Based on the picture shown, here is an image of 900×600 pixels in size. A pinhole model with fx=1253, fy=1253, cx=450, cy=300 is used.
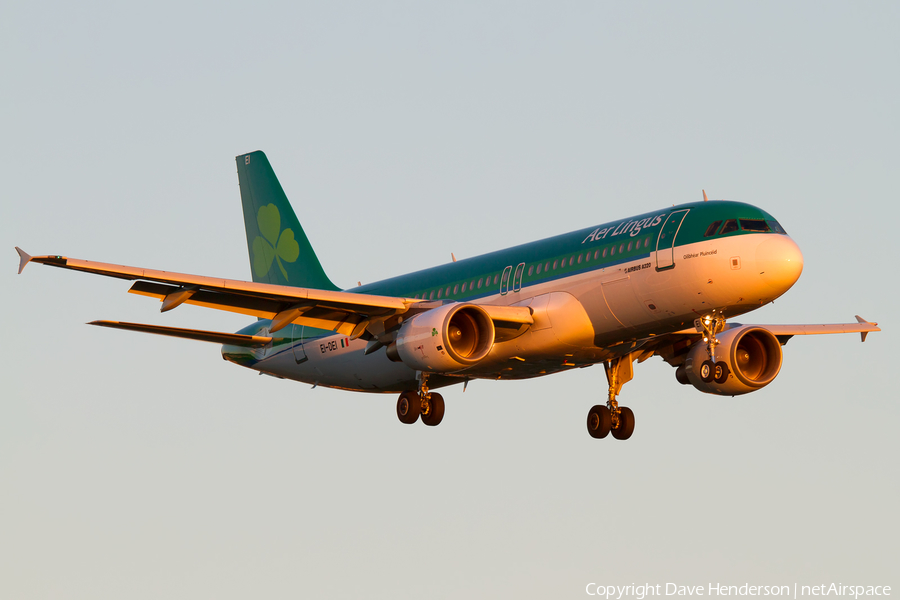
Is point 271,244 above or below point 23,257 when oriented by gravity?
above

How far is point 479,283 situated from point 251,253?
48.8 ft

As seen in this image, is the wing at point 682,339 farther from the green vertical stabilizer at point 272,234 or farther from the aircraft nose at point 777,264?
the green vertical stabilizer at point 272,234

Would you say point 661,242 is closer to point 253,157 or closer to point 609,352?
point 609,352

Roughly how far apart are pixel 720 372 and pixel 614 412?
5.05 meters

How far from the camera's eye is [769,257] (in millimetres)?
33469

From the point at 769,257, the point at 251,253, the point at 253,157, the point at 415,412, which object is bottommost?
the point at 415,412

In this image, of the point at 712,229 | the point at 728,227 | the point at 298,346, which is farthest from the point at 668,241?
the point at 298,346

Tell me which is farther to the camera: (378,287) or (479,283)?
(378,287)

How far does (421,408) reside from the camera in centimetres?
4234

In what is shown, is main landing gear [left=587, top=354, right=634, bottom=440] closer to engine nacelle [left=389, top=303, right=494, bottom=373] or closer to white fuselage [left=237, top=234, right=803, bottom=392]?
white fuselage [left=237, top=234, right=803, bottom=392]

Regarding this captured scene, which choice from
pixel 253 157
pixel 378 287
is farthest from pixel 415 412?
pixel 253 157

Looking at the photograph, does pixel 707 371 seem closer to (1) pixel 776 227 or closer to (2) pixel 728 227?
(1) pixel 776 227

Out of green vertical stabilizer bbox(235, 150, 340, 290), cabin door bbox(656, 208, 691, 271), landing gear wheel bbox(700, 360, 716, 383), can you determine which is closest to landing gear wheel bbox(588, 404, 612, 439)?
landing gear wheel bbox(700, 360, 716, 383)

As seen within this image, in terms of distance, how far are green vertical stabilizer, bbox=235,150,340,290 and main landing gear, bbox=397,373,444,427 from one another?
7.49 m
